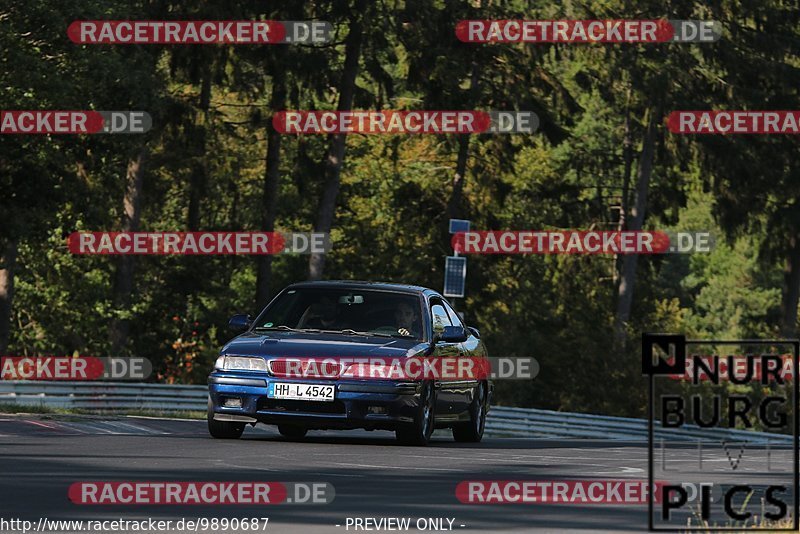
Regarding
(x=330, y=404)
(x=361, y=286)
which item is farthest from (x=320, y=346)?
(x=361, y=286)

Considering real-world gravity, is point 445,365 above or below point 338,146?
below

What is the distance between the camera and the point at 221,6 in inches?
1780

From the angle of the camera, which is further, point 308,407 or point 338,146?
point 338,146

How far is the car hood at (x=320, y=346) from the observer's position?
17.2 m

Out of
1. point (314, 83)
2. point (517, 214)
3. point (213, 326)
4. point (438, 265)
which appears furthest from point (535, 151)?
point (314, 83)

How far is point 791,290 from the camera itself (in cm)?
6194

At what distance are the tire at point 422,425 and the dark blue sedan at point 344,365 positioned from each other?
0.01 m

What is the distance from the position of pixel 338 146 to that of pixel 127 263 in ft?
22.7

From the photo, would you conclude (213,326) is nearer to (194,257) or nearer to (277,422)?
(194,257)
